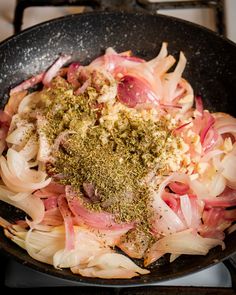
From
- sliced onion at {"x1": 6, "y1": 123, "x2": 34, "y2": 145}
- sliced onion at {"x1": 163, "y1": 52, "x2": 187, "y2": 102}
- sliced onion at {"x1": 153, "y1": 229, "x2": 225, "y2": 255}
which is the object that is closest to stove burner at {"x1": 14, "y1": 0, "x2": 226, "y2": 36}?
sliced onion at {"x1": 163, "y1": 52, "x2": 187, "y2": 102}

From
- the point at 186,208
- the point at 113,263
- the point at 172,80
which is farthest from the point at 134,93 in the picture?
the point at 113,263

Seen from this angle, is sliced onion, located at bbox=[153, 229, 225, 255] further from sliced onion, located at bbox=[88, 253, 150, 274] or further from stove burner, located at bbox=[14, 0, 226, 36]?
stove burner, located at bbox=[14, 0, 226, 36]

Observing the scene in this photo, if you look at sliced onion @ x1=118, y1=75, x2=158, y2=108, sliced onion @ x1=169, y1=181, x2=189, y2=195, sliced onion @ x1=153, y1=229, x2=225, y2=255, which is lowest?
sliced onion @ x1=153, y1=229, x2=225, y2=255

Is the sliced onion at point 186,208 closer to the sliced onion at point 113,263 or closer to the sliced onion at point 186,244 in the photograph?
the sliced onion at point 186,244

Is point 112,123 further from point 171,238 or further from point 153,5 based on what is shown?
point 153,5

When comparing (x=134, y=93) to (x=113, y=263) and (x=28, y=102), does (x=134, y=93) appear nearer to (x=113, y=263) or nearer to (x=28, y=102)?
(x=28, y=102)
